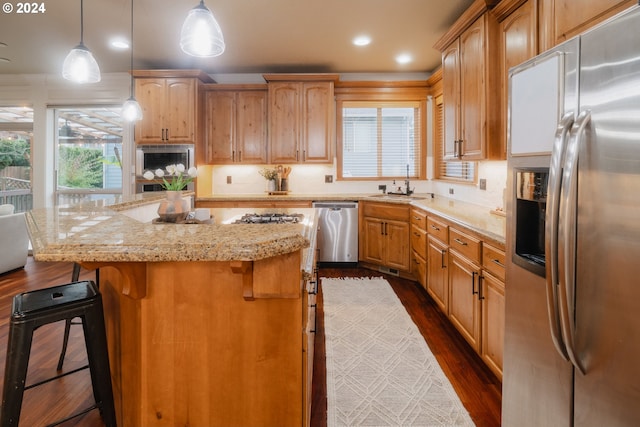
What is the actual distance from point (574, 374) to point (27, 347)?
1903 mm

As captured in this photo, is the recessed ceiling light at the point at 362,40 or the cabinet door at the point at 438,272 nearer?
the cabinet door at the point at 438,272

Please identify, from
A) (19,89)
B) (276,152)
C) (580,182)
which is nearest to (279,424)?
(580,182)

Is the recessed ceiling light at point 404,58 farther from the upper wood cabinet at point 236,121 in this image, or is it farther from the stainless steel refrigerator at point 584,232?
the stainless steel refrigerator at point 584,232

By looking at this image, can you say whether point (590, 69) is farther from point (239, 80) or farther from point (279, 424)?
point (239, 80)

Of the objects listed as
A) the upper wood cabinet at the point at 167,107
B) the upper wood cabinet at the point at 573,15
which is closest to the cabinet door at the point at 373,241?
the upper wood cabinet at the point at 167,107

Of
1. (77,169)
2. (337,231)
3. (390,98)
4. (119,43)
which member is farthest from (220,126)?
(77,169)

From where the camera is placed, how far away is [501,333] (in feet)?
6.88

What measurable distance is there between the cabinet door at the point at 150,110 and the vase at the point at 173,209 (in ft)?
8.70

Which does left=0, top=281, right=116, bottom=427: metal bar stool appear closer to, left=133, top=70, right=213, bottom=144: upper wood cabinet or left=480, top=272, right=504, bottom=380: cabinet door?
left=480, top=272, right=504, bottom=380: cabinet door

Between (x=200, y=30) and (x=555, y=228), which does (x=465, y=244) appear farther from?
(x=200, y=30)

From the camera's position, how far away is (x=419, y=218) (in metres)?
4.00

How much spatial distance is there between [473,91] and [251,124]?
3035mm

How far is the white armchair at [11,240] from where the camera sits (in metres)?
4.47

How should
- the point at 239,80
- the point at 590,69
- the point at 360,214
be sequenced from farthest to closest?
the point at 239,80 → the point at 360,214 → the point at 590,69
